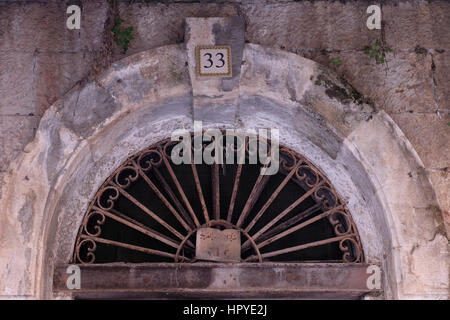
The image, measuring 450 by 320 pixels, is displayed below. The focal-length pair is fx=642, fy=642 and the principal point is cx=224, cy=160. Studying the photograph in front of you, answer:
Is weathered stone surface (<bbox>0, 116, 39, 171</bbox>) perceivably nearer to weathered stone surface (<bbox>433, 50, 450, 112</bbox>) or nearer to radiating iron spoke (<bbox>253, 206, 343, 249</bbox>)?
radiating iron spoke (<bbox>253, 206, 343, 249</bbox>)

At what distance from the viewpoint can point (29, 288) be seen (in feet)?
13.7

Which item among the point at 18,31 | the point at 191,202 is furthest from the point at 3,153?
the point at 191,202

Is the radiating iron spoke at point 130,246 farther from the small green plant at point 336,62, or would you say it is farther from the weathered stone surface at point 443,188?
the weathered stone surface at point 443,188

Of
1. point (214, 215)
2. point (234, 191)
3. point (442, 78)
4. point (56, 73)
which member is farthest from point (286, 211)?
point (56, 73)

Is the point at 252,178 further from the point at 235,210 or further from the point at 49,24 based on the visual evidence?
the point at 49,24

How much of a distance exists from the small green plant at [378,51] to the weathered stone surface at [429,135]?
1.48 ft

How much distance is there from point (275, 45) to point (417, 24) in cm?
111

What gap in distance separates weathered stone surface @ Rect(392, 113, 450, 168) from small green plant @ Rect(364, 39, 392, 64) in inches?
17.7

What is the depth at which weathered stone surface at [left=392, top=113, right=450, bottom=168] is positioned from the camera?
4.62 meters

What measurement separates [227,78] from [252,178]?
0.99m

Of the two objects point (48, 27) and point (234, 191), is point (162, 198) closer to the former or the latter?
point (234, 191)

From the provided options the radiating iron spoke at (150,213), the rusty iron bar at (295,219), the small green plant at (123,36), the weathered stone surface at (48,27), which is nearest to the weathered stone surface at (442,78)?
the rusty iron bar at (295,219)

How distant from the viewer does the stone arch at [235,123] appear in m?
4.30

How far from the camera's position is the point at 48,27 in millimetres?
4828
